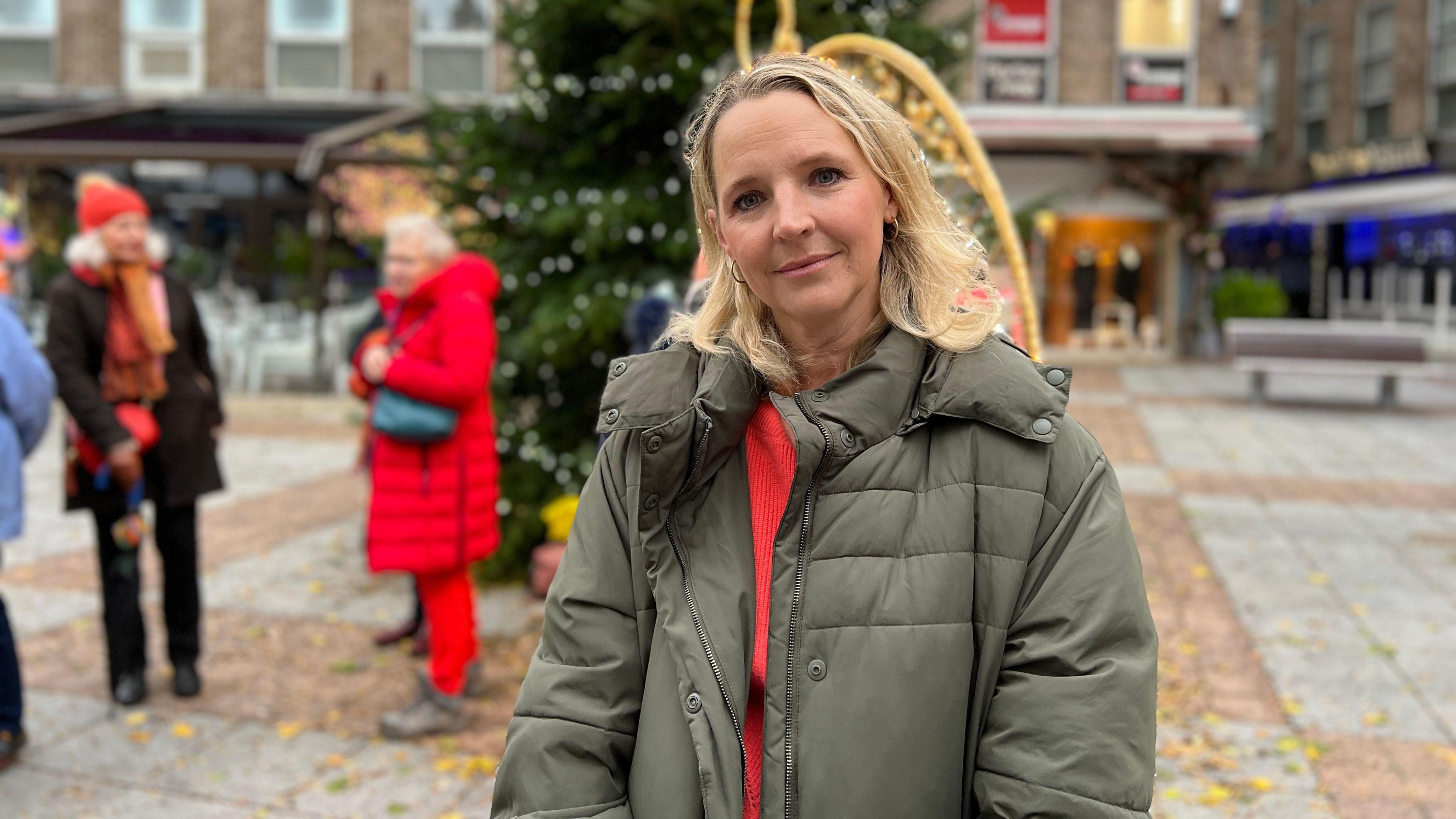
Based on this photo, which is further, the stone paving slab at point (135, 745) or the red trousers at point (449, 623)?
the red trousers at point (449, 623)

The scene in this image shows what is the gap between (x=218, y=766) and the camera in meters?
4.04

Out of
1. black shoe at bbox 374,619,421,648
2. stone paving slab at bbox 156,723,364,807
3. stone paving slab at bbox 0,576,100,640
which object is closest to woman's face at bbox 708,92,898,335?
stone paving slab at bbox 156,723,364,807

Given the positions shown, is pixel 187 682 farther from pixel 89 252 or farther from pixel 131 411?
pixel 89 252

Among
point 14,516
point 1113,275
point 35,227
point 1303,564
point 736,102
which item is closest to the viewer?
point 736,102

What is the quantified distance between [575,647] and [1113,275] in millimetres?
20417

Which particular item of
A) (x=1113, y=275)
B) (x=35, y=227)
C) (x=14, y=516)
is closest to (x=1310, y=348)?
(x=1113, y=275)

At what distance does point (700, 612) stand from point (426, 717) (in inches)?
121

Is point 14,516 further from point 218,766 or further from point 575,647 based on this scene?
point 575,647

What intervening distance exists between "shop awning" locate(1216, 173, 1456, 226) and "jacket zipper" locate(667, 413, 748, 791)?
2069 centimetres

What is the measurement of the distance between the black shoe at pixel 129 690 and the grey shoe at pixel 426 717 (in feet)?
3.36

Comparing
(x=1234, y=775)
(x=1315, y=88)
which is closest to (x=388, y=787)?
(x=1234, y=775)

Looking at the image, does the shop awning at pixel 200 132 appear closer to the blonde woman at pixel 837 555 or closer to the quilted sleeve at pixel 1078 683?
the blonde woman at pixel 837 555

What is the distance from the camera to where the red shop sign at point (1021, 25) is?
19.4 meters

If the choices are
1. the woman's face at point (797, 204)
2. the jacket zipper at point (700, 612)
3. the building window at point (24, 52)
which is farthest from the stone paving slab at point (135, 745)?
the building window at point (24, 52)
